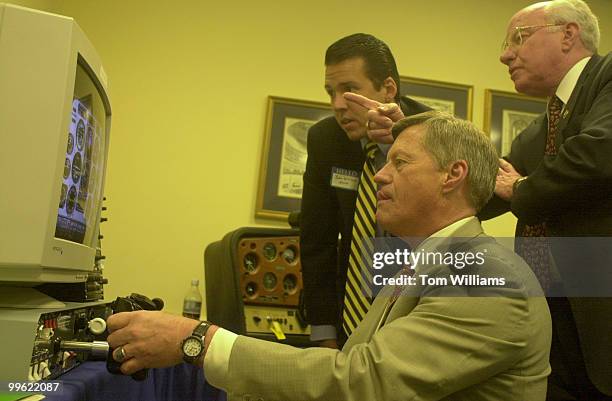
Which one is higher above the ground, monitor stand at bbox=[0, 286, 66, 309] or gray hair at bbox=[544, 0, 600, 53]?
gray hair at bbox=[544, 0, 600, 53]

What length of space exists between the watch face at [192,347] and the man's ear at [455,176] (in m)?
0.58

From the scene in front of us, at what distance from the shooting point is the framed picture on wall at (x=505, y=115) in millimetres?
3516

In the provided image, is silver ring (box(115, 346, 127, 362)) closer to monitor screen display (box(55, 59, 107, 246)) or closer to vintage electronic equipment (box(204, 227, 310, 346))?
monitor screen display (box(55, 59, 107, 246))

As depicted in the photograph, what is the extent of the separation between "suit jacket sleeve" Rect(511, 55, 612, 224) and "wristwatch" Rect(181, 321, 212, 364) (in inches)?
34.4

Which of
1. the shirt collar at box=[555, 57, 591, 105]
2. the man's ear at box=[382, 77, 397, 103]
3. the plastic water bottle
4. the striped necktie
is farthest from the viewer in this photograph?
the plastic water bottle

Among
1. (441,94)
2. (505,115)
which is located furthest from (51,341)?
(505,115)

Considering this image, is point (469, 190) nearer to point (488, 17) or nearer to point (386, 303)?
point (386, 303)

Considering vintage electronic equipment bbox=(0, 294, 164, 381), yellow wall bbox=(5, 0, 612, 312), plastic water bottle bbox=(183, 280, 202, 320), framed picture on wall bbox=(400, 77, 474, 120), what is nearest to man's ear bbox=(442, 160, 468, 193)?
vintage electronic equipment bbox=(0, 294, 164, 381)

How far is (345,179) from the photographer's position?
6.42 feet

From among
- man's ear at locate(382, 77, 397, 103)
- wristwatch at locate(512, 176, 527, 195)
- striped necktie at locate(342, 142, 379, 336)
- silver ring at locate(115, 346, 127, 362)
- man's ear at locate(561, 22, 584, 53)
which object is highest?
man's ear at locate(561, 22, 584, 53)

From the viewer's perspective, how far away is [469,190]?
1.22 meters

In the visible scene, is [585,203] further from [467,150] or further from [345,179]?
[345,179]

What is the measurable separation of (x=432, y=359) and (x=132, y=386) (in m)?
0.79

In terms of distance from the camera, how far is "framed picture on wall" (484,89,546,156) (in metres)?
3.52
